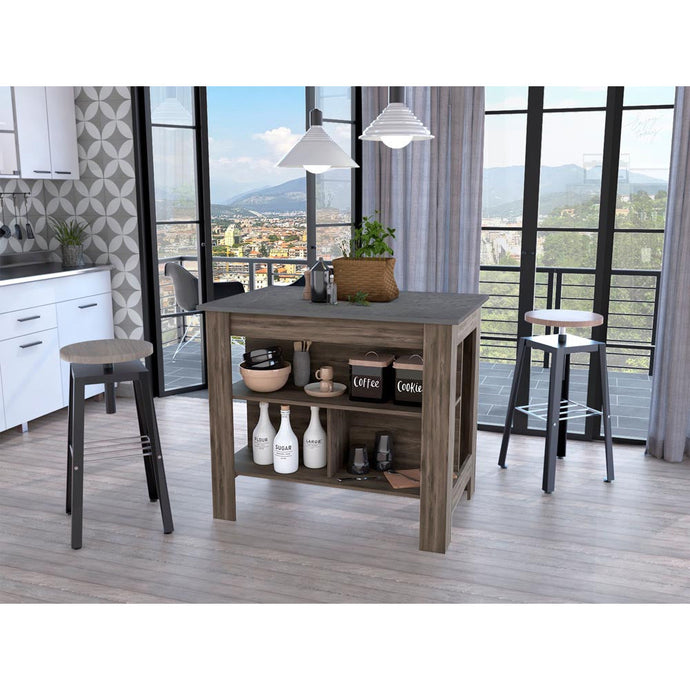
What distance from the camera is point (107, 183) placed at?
4.95 meters

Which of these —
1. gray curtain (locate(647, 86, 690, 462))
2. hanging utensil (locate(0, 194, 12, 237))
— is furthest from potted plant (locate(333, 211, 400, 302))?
hanging utensil (locate(0, 194, 12, 237))

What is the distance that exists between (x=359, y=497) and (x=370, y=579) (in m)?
0.82

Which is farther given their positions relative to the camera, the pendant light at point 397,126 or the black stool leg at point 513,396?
the black stool leg at point 513,396

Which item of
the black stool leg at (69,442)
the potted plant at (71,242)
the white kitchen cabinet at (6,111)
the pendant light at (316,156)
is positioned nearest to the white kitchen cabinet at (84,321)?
the potted plant at (71,242)

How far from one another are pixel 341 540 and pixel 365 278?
3.76 feet

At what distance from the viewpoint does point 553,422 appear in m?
3.57

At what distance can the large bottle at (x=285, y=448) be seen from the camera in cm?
319

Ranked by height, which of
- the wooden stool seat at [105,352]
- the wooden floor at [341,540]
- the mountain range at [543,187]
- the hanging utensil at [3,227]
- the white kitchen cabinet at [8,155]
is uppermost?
the white kitchen cabinet at [8,155]

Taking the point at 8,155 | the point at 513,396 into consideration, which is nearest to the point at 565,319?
the point at 513,396

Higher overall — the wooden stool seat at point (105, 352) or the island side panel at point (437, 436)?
the wooden stool seat at point (105, 352)

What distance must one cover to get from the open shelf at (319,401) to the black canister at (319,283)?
0.43 m

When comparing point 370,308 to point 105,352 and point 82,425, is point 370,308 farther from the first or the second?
point 82,425

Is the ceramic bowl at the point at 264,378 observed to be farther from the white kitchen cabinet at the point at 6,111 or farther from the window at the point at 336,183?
the white kitchen cabinet at the point at 6,111
